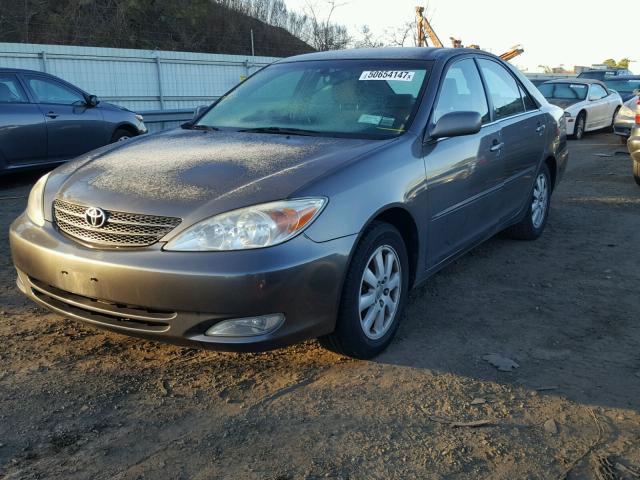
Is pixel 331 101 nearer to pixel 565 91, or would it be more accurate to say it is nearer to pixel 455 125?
pixel 455 125

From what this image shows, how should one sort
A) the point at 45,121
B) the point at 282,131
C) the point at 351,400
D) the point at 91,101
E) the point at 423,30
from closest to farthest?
the point at 351,400 < the point at 282,131 < the point at 45,121 < the point at 91,101 < the point at 423,30

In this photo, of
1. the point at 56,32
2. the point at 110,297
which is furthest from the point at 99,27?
the point at 110,297

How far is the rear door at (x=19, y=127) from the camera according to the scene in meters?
7.75

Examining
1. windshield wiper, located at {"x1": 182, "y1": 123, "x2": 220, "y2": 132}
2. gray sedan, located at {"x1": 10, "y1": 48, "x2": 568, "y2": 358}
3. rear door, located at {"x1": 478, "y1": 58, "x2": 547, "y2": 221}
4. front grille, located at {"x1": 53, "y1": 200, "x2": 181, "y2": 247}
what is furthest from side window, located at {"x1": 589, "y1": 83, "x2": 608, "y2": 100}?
front grille, located at {"x1": 53, "y1": 200, "x2": 181, "y2": 247}

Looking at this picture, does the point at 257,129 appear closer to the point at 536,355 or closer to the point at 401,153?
the point at 401,153

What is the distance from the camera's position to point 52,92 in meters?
8.58

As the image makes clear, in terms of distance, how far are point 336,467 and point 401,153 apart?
5.80 feet

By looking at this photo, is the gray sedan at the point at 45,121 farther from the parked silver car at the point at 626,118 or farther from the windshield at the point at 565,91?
the windshield at the point at 565,91

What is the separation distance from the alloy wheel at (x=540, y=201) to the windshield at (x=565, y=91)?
10.2 metres

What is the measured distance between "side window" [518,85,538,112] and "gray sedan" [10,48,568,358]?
1.02 metres

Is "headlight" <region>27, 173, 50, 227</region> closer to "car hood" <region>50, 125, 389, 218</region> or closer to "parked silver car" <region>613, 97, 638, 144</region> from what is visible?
"car hood" <region>50, 125, 389, 218</region>

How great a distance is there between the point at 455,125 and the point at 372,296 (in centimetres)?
118

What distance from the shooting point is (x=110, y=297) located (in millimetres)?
2914

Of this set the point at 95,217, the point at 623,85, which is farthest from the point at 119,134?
the point at 623,85
